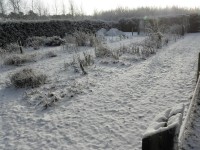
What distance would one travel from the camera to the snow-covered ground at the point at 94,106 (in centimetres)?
355

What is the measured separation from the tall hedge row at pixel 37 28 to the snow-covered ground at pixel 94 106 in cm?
868

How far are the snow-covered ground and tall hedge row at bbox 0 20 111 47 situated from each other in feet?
28.5

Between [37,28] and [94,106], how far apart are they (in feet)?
46.7

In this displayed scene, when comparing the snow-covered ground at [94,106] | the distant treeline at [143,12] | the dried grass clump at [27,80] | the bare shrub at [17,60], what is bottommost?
the snow-covered ground at [94,106]

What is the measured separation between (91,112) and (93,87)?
1.64 m

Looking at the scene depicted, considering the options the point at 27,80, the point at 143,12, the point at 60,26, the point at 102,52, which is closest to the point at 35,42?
the point at 60,26

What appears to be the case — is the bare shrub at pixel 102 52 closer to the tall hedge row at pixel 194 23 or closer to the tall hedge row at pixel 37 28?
the tall hedge row at pixel 37 28

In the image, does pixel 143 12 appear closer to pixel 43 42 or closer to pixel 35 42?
pixel 43 42

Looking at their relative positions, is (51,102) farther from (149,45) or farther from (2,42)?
(2,42)

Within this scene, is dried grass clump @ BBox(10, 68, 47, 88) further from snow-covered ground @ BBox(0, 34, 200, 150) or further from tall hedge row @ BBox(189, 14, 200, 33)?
tall hedge row @ BBox(189, 14, 200, 33)

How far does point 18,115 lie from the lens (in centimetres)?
466

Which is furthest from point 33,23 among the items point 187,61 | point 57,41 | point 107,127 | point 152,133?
point 152,133

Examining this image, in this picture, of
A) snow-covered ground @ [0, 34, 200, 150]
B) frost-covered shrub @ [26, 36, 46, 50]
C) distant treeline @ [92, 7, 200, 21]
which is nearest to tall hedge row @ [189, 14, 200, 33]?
distant treeline @ [92, 7, 200, 21]

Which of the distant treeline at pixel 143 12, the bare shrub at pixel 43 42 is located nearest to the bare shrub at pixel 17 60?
the bare shrub at pixel 43 42
